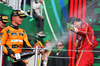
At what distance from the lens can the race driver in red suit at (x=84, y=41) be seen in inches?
226

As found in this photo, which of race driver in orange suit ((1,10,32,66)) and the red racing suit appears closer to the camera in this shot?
race driver in orange suit ((1,10,32,66))

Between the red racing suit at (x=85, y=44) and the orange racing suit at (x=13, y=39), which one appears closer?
the orange racing suit at (x=13, y=39)

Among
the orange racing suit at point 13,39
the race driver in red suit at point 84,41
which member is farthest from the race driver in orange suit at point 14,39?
the race driver in red suit at point 84,41

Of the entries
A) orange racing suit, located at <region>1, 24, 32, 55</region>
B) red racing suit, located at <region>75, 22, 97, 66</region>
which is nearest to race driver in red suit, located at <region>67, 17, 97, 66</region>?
red racing suit, located at <region>75, 22, 97, 66</region>

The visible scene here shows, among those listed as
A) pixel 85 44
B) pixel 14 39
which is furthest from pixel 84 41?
pixel 14 39

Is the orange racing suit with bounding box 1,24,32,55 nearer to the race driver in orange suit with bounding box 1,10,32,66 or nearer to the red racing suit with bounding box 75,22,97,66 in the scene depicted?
the race driver in orange suit with bounding box 1,10,32,66

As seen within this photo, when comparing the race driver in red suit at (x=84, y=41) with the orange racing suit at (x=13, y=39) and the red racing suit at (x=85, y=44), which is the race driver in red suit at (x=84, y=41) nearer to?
the red racing suit at (x=85, y=44)

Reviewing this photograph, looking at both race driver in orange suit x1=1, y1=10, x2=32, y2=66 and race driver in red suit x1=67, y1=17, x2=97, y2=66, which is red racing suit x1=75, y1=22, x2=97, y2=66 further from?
race driver in orange suit x1=1, y1=10, x2=32, y2=66

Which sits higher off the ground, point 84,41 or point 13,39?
point 13,39

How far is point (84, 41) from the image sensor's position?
5.92m

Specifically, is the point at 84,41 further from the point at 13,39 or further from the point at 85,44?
the point at 13,39

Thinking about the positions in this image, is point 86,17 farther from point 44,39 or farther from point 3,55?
point 3,55

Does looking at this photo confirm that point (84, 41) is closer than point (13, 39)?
No

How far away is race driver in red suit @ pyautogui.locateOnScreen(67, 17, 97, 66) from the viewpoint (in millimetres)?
5734
